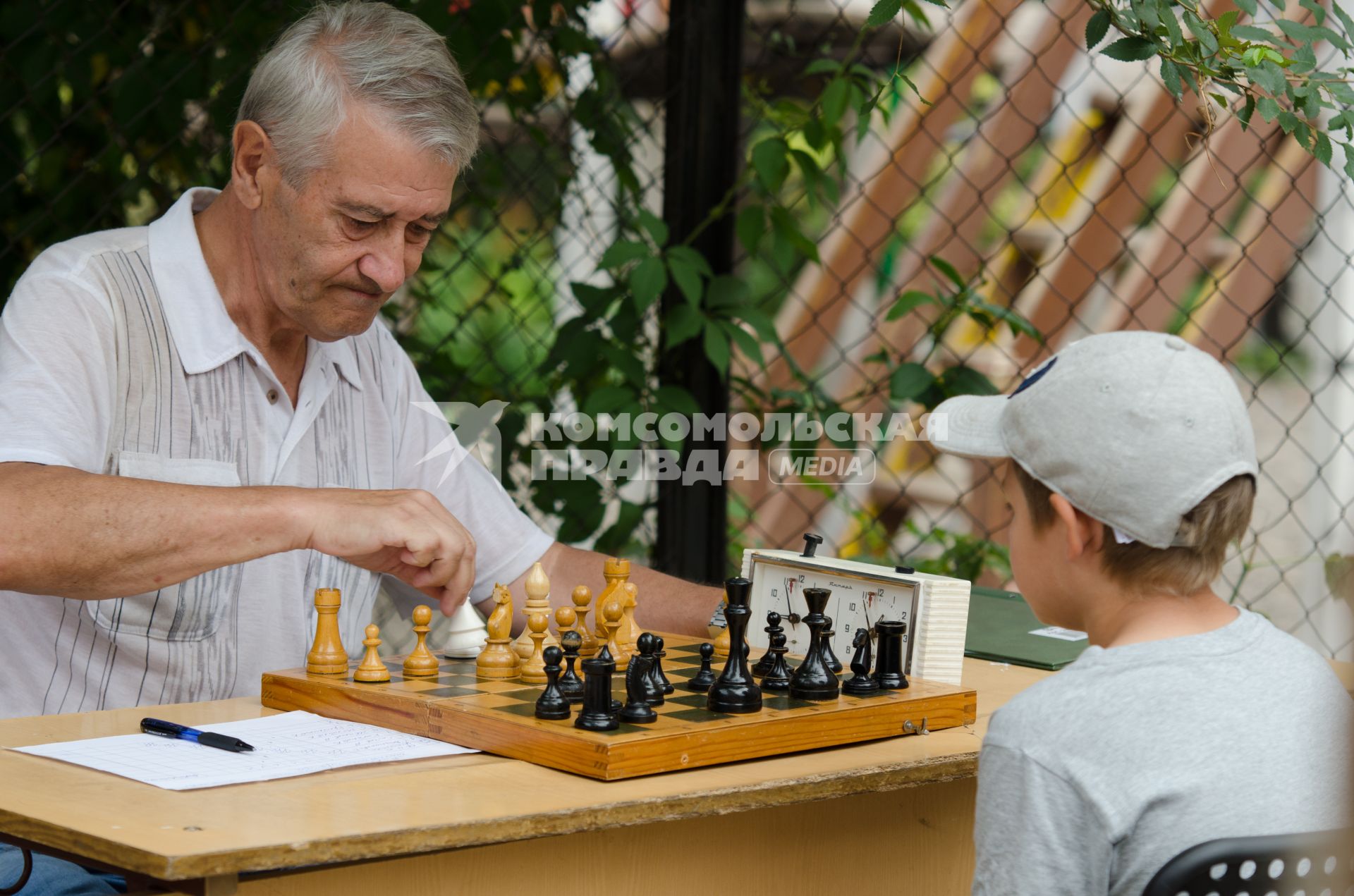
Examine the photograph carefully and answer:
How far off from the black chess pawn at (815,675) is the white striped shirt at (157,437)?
0.92m

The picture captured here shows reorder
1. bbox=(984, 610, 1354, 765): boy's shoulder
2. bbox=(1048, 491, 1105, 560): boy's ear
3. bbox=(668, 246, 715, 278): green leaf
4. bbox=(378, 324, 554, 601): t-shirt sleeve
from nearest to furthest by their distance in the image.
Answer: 1. bbox=(984, 610, 1354, 765): boy's shoulder
2. bbox=(1048, 491, 1105, 560): boy's ear
3. bbox=(378, 324, 554, 601): t-shirt sleeve
4. bbox=(668, 246, 715, 278): green leaf

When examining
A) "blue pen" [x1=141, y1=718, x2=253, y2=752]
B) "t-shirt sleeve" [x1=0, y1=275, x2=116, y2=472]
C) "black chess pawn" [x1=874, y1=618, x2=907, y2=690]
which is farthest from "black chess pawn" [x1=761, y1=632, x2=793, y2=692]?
"t-shirt sleeve" [x1=0, y1=275, x2=116, y2=472]

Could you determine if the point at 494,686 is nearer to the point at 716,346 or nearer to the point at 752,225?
the point at 716,346

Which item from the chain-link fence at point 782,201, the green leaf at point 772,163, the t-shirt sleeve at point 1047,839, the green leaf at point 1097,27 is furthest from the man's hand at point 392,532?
the green leaf at point 772,163

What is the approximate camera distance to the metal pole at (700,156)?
3.65 metres

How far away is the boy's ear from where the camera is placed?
4.73ft

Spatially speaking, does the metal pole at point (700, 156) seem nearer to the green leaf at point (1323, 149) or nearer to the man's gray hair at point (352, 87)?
the man's gray hair at point (352, 87)

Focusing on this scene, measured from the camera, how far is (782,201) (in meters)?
4.62

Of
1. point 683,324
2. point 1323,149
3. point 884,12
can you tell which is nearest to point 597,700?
point 884,12

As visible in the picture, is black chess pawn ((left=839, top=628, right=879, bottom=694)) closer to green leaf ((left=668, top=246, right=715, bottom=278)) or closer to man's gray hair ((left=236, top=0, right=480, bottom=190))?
man's gray hair ((left=236, top=0, right=480, bottom=190))

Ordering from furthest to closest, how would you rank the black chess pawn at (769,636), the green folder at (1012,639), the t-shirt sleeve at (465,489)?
the t-shirt sleeve at (465,489)
the green folder at (1012,639)
the black chess pawn at (769,636)

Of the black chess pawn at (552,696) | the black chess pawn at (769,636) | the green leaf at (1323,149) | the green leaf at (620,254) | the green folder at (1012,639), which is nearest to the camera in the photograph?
the black chess pawn at (552,696)

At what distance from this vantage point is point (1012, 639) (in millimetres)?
2500

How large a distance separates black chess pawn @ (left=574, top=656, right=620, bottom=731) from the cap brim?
433 millimetres
